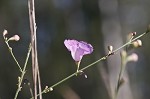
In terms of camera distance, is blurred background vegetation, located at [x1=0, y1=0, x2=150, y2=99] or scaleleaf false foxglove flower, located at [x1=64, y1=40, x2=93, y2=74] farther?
blurred background vegetation, located at [x1=0, y1=0, x2=150, y2=99]

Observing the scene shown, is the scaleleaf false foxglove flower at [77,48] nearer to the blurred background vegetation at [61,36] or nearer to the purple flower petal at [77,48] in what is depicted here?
the purple flower petal at [77,48]

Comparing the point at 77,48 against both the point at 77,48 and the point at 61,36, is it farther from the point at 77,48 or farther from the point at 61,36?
the point at 61,36

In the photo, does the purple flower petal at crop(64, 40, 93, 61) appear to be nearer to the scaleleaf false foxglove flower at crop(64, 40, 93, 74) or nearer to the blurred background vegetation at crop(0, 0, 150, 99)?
the scaleleaf false foxglove flower at crop(64, 40, 93, 74)

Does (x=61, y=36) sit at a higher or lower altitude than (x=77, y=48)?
higher

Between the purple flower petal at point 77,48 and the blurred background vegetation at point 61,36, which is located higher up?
the blurred background vegetation at point 61,36

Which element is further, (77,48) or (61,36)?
(61,36)

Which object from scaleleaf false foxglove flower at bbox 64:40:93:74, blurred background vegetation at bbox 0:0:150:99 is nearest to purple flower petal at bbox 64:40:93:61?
scaleleaf false foxglove flower at bbox 64:40:93:74

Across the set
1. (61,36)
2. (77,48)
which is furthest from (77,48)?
(61,36)

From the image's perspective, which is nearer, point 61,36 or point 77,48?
point 77,48

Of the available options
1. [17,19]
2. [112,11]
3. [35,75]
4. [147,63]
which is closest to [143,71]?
[147,63]

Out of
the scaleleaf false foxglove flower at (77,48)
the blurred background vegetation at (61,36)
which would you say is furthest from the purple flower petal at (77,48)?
the blurred background vegetation at (61,36)

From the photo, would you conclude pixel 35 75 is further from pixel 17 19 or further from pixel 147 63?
pixel 147 63
